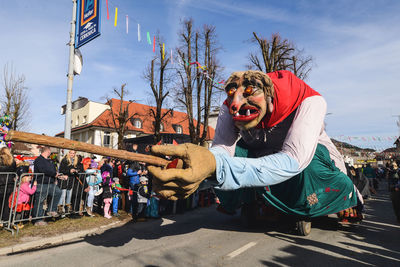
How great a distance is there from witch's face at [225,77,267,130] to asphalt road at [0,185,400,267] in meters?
2.19

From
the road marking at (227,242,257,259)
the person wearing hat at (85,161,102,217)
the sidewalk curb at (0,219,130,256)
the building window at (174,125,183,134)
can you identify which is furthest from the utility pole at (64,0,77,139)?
the building window at (174,125,183,134)

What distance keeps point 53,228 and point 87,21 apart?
545 centimetres

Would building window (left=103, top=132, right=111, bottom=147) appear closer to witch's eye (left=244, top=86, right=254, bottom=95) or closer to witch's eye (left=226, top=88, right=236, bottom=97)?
witch's eye (left=226, top=88, right=236, bottom=97)

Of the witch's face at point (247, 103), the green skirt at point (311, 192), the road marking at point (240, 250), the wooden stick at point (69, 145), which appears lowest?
the road marking at point (240, 250)

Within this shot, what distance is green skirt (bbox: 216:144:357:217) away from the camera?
3197 millimetres

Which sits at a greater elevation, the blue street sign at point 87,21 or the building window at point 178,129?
the building window at point 178,129

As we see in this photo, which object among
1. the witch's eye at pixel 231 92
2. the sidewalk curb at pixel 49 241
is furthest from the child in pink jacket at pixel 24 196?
the witch's eye at pixel 231 92

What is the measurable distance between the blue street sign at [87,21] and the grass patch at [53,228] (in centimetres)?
475

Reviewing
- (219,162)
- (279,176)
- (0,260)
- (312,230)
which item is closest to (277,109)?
(279,176)

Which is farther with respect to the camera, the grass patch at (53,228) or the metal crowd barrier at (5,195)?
the metal crowd barrier at (5,195)

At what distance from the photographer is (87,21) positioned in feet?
23.4

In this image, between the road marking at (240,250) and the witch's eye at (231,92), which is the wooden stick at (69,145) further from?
the road marking at (240,250)

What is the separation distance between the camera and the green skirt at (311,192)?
320 cm

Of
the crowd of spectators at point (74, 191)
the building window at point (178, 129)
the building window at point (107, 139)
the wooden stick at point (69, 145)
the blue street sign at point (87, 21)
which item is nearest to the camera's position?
the wooden stick at point (69, 145)
